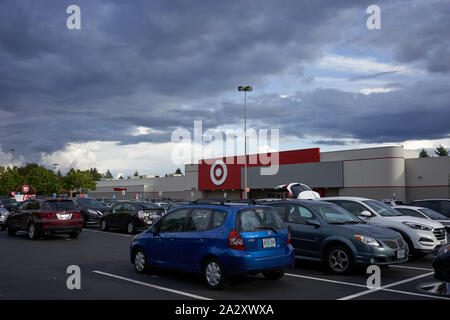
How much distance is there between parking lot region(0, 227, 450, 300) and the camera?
769 cm

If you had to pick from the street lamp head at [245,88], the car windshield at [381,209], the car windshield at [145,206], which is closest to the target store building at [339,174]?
the street lamp head at [245,88]

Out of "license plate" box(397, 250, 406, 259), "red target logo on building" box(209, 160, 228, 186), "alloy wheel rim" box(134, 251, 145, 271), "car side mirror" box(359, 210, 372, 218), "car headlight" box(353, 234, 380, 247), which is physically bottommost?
"alloy wheel rim" box(134, 251, 145, 271)

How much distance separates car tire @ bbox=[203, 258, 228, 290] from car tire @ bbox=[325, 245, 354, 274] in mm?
3010

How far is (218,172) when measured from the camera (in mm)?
60156

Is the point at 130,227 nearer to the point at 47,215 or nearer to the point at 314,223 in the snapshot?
the point at 47,215

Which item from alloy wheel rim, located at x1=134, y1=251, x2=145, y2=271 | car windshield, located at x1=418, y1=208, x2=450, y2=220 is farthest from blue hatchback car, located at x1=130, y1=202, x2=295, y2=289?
car windshield, located at x1=418, y1=208, x2=450, y2=220

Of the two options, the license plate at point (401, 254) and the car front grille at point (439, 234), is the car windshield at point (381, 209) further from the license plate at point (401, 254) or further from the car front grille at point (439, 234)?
the license plate at point (401, 254)

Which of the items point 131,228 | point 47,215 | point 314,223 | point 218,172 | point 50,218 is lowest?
point 131,228

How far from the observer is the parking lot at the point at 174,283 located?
7.69 m

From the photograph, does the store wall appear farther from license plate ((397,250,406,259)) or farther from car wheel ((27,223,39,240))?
car wheel ((27,223,39,240))

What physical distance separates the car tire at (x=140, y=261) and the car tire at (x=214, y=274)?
1.88 m

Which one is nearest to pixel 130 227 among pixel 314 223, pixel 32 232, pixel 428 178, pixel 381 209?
pixel 32 232

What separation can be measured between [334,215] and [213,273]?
3.84m
